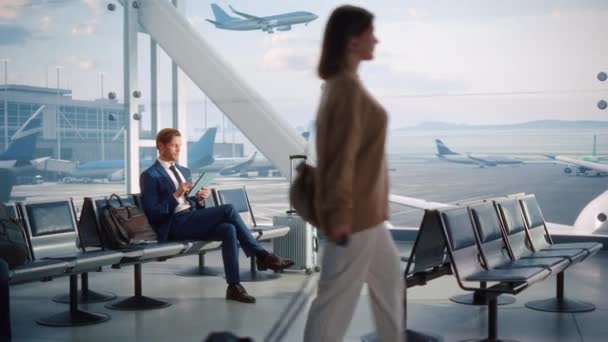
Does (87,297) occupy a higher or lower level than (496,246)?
lower

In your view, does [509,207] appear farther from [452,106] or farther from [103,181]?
[103,181]

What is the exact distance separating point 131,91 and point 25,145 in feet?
5.01

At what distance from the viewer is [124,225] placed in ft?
15.1

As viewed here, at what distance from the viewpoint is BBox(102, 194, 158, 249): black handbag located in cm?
453

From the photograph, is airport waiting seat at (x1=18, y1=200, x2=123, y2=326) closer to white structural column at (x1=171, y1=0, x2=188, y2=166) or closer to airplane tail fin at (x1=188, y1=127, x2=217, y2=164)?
white structural column at (x1=171, y1=0, x2=188, y2=166)

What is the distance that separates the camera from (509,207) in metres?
4.21

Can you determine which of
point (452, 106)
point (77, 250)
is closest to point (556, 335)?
point (77, 250)

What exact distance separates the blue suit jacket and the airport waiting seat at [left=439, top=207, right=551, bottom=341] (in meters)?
2.07

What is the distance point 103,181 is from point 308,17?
2962 mm

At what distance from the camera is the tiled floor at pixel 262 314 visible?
3807 mm

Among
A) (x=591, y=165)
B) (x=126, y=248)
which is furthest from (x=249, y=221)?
(x=591, y=165)

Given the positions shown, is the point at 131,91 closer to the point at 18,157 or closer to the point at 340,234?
the point at 18,157

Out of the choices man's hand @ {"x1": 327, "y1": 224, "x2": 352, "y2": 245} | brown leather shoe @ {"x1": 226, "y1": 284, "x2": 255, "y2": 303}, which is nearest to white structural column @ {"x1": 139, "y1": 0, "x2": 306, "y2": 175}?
brown leather shoe @ {"x1": 226, "y1": 284, "x2": 255, "y2": 303}

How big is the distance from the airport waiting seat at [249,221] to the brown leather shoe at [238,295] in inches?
27.7
